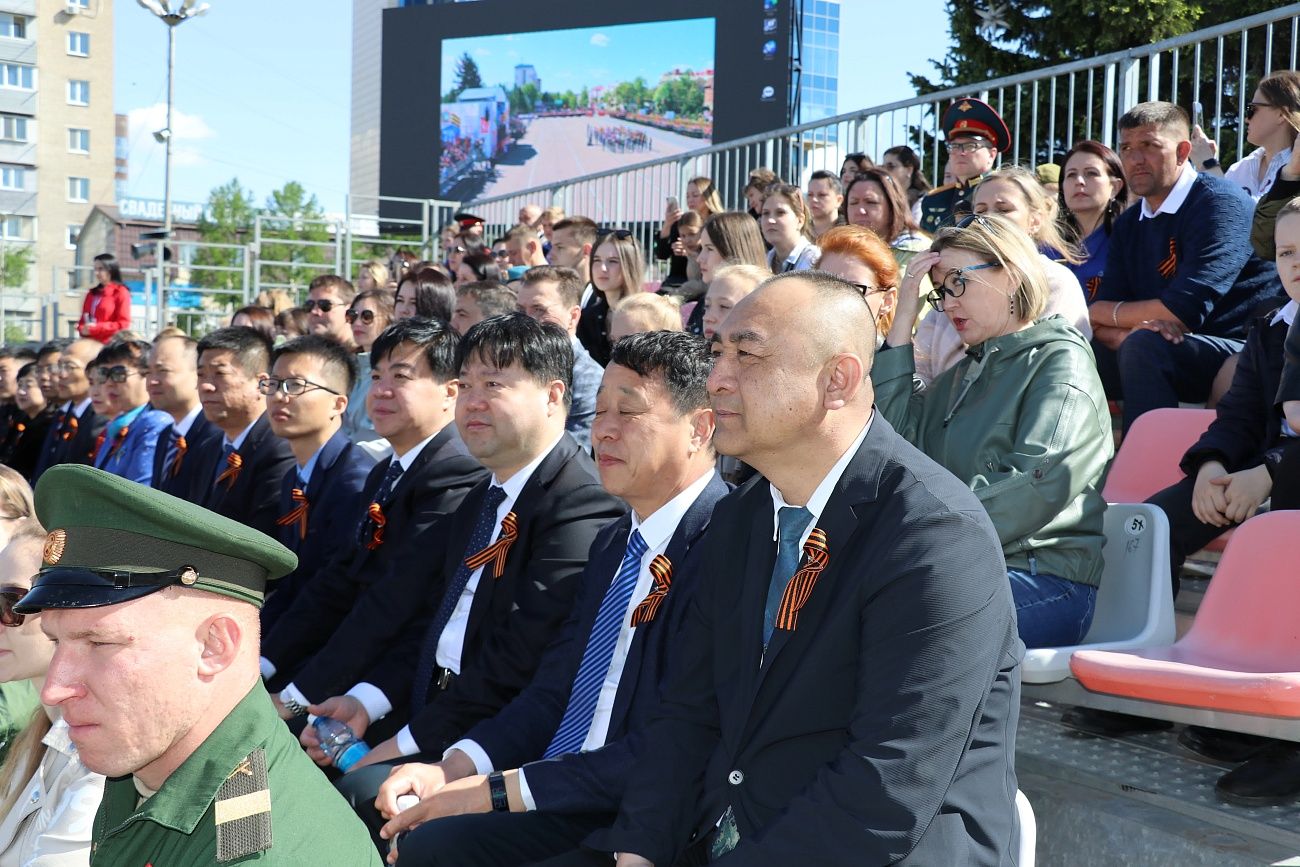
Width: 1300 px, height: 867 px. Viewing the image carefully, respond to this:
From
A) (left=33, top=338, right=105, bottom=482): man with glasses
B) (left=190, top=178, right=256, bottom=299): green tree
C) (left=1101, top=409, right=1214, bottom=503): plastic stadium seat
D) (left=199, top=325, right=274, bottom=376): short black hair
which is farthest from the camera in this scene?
(left=190, top=178, right=256, bottom=299): green tree

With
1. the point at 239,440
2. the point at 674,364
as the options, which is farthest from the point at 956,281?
the point at 239,440

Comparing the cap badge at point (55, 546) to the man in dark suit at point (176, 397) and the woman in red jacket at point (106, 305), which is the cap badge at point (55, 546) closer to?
the man in dark suit at point (176, 397)

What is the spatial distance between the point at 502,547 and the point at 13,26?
76.2 metres

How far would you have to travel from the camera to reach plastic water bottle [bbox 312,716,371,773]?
390 centimetres

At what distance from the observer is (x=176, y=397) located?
24.7ft

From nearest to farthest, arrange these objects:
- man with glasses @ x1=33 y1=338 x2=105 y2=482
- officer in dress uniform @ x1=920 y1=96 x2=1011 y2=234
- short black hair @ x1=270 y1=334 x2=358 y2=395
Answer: short black hair @ x1=270 y1=334 x2=358 y2=395
officer in dress uniform @ x1=920 y1=96 x2=1011 y2=234
man with glasses @ x1=33 y1=338 x2=105 y2=482

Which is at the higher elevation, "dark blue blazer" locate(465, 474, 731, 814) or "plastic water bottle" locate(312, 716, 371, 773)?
"dark blue blazer" locate(465, 474, 731, 814)

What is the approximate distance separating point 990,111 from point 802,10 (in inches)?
719

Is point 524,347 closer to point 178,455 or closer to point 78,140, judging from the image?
point 178,455

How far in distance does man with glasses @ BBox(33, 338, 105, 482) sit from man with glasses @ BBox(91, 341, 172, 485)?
56 centimetres

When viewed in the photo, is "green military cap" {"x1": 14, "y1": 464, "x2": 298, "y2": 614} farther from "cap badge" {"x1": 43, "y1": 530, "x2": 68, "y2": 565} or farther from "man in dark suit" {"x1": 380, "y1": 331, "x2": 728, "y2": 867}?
"man in dark suit" {"x1": 380, "y1": 331, "x2": 728, "y2": 867}

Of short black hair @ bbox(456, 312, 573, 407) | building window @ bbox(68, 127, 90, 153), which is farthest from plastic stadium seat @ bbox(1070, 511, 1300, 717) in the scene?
building window @ bbox(68, 127, 90, 153)

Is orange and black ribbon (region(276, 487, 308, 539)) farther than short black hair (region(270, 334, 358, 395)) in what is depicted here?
No

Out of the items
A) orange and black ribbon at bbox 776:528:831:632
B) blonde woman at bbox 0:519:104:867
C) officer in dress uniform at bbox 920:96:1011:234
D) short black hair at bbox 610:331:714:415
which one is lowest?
blonde woman at bbox 0:519:104:867
